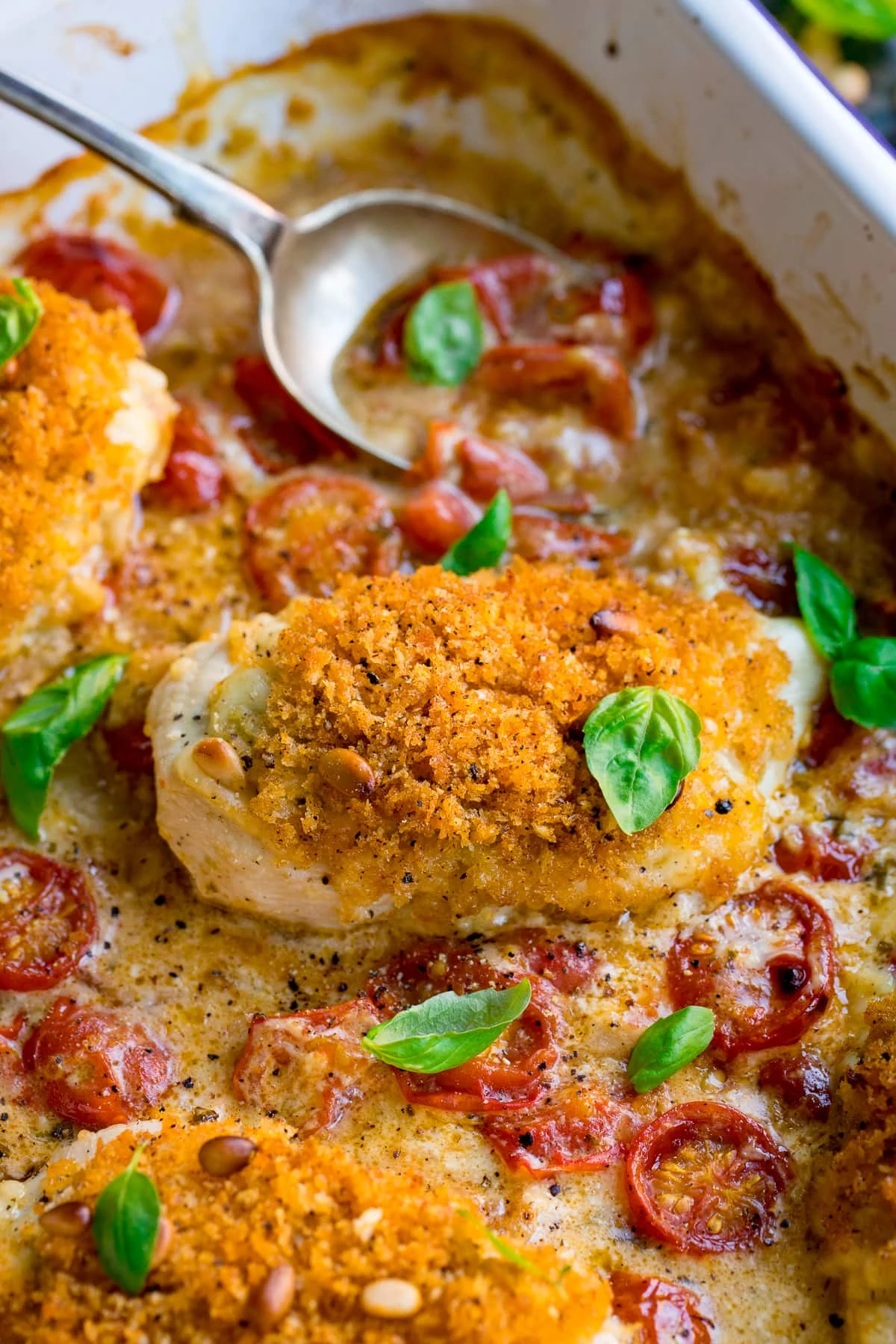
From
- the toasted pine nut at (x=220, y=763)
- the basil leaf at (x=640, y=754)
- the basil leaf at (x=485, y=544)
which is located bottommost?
the toasted pine nut at (x=220, y=763)

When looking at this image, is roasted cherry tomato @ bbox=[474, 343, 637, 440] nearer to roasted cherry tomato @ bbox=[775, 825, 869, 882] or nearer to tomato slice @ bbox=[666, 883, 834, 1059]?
roasted cherry tomato @ bbox=[775, 825, 869, 882]

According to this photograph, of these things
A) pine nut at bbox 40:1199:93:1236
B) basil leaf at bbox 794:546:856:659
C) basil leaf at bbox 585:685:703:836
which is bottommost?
pine nut at bbox 40:1199:93:1236

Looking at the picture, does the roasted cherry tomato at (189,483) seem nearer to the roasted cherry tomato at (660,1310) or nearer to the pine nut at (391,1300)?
the pine nut at (391,1300)

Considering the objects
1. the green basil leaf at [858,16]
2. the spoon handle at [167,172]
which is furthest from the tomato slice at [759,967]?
the green basil leaf at [858,16]

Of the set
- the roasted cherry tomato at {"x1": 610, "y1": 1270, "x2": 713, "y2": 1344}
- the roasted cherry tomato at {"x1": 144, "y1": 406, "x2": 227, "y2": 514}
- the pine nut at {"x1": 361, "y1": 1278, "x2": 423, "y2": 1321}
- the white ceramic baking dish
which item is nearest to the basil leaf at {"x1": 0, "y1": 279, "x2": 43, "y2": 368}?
the roasted cherry tomato at {"x1": 144, "y1": 406, "x2": 227, "y2": 514}

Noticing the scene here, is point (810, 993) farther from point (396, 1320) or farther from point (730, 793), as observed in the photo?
point (396, 1320)

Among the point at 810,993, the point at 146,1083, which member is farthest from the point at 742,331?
the point at 146,1083
